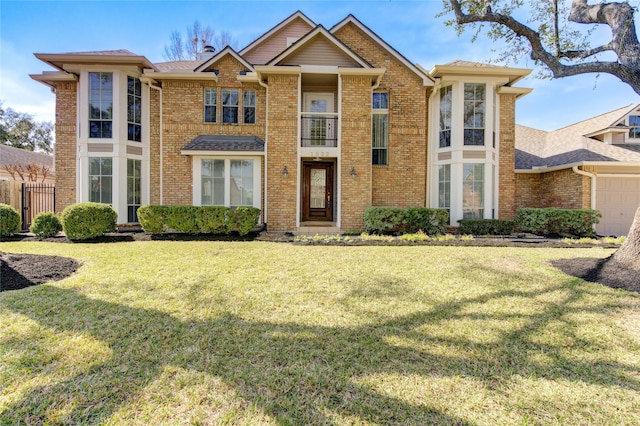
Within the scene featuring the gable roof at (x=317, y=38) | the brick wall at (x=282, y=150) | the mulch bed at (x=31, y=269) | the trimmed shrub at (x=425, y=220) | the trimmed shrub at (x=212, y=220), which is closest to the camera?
the mulch bed at (x=31, y=269)

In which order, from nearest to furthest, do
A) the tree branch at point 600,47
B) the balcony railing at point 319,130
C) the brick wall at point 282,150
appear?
the tree branch at point 600,47, the brick wall at point 282,150, the balcony railing at point 319,130

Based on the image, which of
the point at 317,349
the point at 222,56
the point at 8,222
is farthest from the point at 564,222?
the point at 8,222

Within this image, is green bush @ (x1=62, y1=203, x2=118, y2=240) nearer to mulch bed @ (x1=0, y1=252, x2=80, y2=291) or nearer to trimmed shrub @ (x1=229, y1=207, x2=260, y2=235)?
mulch bed @ (x1=0, y1=252, x2=80, y2=291)

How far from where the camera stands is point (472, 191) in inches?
454

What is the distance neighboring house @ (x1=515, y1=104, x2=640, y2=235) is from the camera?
37.2ft

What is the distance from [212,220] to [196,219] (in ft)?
1.77

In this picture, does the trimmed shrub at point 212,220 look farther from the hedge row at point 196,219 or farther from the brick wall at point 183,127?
the brick wall at point 183,127

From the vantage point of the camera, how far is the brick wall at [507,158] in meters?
12.1

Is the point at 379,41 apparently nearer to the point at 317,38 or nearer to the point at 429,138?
the point at 317,38

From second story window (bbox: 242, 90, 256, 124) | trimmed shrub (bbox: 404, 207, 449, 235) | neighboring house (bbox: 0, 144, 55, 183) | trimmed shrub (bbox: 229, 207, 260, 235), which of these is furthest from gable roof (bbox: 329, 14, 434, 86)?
neighboring house (bbox: 0, 144, 55, 183)

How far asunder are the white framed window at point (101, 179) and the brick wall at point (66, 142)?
4.01 feet

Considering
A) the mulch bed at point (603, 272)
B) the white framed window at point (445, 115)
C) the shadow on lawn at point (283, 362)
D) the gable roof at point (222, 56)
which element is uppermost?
the gable roof at point (222, 56)

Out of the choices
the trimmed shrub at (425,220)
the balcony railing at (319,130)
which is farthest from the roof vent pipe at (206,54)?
the trimmed shrub at (425,220)

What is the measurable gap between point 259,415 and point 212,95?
12.1 metres
